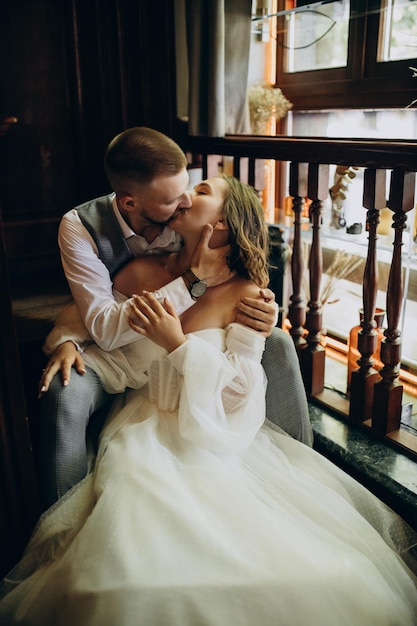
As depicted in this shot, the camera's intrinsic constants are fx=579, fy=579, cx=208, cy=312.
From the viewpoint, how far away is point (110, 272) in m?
1.79

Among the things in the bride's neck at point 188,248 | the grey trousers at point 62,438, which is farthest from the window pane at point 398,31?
the grey trousers at point 62,438

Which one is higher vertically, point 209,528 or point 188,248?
point 188,248

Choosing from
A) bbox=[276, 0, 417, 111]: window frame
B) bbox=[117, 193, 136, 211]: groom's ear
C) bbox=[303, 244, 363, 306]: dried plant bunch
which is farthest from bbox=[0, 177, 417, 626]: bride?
A: bbox=[276, 0, 417, 111]: window frame

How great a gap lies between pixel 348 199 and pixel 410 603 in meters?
1.81

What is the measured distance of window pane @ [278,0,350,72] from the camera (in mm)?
2680

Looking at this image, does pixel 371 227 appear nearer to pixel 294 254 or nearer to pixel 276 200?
pixel 294 254

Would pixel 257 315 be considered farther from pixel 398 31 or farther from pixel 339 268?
pixel 398 31

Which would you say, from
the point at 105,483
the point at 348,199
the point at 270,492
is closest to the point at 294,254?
the point at 348,199

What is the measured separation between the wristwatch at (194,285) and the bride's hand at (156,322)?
8 cm

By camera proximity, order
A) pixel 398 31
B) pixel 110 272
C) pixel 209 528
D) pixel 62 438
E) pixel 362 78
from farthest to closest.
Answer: pixel 362 78 < pixel 398 31 < pixel 110 272 < pixel 62 438 < pixel 209 528

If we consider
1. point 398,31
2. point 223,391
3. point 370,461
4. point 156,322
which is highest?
point 398,31

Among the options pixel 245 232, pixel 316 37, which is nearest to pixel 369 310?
pixel 245 232

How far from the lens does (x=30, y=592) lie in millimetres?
1319

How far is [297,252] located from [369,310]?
42cm
